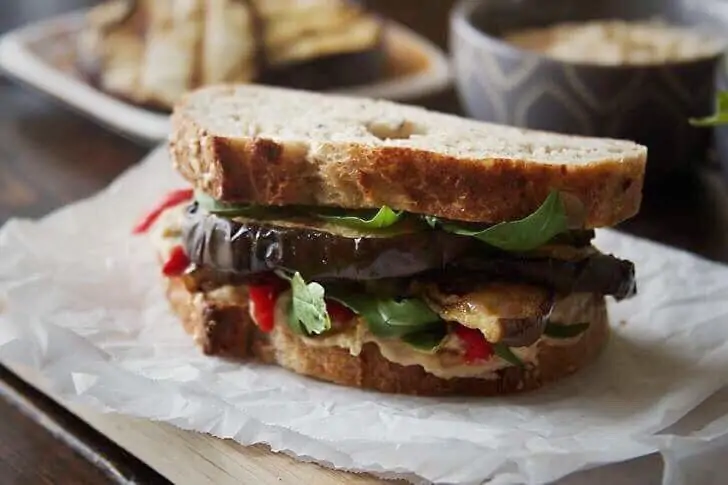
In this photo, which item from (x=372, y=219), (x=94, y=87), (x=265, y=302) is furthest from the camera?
(x=94, y=87)

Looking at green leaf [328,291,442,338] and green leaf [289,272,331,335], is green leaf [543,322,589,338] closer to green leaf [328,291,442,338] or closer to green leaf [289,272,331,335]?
green leaf [328,291,442,338]

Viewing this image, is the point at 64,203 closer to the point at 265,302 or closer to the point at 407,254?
the point at 265,302

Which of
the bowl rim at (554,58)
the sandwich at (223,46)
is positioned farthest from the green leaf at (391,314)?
the sandwich at (223,46)

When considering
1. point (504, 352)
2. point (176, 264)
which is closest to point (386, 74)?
point (176, 264)

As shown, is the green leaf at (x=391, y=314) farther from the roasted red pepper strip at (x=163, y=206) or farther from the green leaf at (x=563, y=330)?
the roasted red pepper strip at (x=163, y=206)

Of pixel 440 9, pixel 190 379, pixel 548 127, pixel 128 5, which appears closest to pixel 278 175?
pixel 190 379

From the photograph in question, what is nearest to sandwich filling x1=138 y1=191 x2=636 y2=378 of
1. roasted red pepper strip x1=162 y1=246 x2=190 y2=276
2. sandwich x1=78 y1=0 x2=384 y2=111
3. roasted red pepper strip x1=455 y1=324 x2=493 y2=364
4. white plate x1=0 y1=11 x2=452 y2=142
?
roasted red pepper strip x1=455 y1=324 x2=493 y2=364
